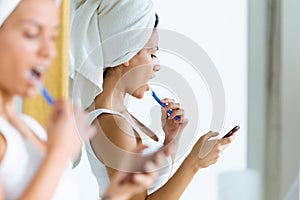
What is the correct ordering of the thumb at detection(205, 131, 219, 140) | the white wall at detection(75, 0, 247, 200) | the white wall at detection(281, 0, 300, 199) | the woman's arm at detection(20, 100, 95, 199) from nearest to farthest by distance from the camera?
the woman's arm at detection(20, 100, 95, 199)
the thumb at detection(205, 131, 219, 140)
the white wall at detection(75, 0, 247, 200)
the white wall at detection(281, 0, 300, 199)

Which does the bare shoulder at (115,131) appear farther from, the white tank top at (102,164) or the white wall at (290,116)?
the white wall at (290,116)

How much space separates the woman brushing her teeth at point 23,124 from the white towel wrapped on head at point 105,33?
0.23 meters

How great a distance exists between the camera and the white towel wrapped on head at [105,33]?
28.4 inches

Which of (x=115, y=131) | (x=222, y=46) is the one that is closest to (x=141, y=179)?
(x=115, y=131)

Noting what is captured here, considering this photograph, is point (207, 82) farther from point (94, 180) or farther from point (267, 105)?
point (267, 105)

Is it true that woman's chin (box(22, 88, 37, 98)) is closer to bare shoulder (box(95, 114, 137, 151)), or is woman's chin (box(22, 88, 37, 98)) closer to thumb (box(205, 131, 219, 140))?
bare shoulder (box(95, 114, 137, 151))

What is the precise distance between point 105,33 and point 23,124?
276mm

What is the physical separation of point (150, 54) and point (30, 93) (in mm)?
299

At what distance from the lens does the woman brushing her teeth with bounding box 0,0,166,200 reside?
46 centimetres

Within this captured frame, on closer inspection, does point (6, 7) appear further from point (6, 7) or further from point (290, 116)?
point (290, 116)

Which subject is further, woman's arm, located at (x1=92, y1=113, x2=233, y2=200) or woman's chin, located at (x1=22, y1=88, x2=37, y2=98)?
woman's arm, located at (x1=92, y1=113, x2=233, y2=200)

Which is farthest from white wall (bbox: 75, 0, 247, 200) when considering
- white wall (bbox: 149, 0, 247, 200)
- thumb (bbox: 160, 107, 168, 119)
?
thumb (bbox: 160, 107, 168, 119)

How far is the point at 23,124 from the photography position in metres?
0.49

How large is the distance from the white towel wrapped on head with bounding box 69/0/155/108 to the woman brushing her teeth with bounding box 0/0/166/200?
23cm
